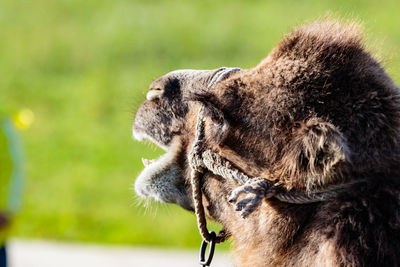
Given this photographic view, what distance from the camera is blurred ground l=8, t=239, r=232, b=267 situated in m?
8.09

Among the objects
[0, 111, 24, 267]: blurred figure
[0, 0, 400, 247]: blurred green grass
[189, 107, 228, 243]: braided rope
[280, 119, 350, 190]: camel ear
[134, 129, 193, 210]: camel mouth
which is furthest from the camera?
[0, 0, 400, 247]: blurred green grass

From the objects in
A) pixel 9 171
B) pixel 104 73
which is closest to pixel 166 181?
pixel 9 171

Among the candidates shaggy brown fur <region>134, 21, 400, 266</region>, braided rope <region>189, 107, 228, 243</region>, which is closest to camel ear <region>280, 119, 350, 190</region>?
shaggy brown fur <region>134, 21, 400, 266</region>

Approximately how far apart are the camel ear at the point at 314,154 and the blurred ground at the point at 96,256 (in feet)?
16.0

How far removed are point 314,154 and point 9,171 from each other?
4.18 metres

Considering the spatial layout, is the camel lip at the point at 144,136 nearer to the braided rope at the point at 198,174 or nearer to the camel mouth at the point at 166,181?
the camel mouth at the point at 166,181

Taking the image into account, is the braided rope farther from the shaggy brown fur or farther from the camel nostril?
the camel nostril

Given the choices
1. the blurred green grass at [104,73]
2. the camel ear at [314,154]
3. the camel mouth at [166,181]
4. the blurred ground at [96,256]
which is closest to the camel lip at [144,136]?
the camel mouth at [166,181]

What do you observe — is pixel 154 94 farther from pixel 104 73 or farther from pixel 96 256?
pixel 104 73

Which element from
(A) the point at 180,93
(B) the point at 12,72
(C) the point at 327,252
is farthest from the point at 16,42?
(C) the point at 327,252

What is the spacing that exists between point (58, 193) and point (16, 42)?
5.90 m

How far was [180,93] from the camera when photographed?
12.3ft

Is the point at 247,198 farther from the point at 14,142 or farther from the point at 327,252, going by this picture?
the point at 14,142

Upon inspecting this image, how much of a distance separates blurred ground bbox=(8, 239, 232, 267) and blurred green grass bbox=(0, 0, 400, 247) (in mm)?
658
